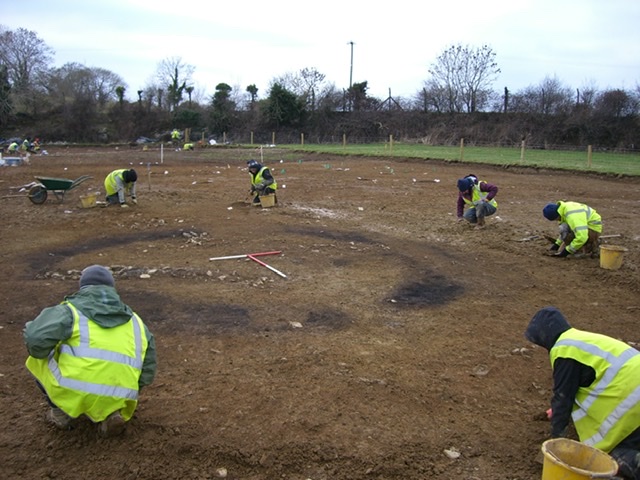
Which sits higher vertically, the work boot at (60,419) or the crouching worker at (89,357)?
the crouching worker at (89,357)

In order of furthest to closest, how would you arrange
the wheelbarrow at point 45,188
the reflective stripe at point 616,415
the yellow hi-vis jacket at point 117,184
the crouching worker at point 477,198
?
the wheelbarrow at point 45,188
the yellow hi-vis jacket at point 117,184
the crouching worker at point 477,198
the reflective stripe at point 616,415

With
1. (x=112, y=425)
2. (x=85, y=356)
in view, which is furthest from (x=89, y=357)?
(x=112, y=425)

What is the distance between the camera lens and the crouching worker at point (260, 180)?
13531mm

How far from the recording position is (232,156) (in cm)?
3297

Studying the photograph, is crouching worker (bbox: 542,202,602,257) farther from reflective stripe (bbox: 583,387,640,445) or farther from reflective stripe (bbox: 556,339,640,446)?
reflective stripe (bbox: 583,387,640,445)

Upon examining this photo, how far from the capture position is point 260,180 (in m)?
13.7

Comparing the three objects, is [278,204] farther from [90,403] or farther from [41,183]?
[90,403]

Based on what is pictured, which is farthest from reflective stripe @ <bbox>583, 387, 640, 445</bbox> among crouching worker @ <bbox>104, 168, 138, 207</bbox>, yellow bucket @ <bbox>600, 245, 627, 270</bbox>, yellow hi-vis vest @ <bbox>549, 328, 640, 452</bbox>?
crouching worker @ <bbox>104, 168, 138, 207</bbox>

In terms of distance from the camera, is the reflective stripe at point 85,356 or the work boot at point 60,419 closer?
the reflective stripe at point 85,356

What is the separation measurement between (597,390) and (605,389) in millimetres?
60

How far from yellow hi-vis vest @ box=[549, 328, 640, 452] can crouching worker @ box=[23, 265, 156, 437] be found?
303 centimetres

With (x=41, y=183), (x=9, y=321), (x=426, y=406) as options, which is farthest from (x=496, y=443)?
(x=41, y=183)

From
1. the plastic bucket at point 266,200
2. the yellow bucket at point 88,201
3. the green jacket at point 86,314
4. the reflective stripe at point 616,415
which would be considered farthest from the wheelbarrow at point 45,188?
the reflective stripe at point 616,415

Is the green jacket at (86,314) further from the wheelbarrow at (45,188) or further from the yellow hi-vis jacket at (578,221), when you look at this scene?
the wheelbarrow at (45,188)
